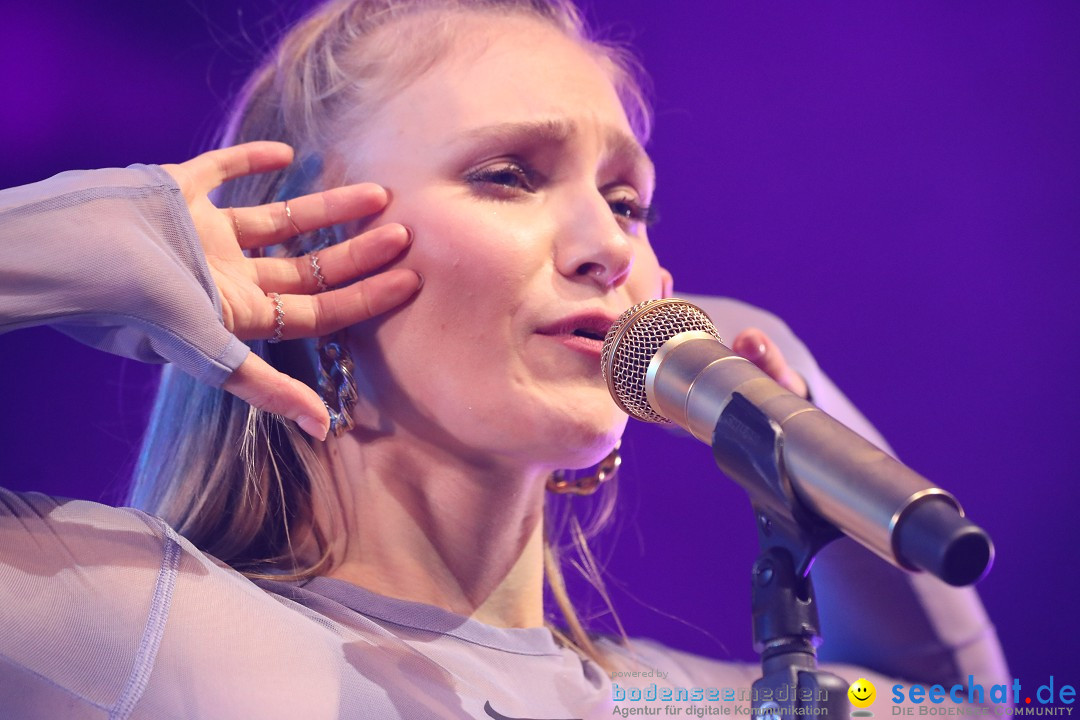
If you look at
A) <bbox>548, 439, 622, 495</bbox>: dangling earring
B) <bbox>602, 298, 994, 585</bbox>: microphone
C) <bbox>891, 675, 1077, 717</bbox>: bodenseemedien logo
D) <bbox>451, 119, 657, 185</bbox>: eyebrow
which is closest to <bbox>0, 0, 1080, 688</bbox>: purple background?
<bbox>891, 675, 1077, 717</bbox>: bodenseemedien logo

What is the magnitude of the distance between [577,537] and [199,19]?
4.46 ft

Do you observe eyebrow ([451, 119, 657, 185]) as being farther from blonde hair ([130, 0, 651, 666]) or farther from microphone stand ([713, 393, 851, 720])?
microphone stand ([713, 393, 851, 720])

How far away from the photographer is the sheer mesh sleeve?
46.5 inches

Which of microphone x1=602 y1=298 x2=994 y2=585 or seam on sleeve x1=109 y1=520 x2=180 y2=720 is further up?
microphone x1=602 y1=298 x2=994 y2=585

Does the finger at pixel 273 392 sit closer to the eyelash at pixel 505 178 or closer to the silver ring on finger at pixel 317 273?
the silver ring on finger at pixel 317 273

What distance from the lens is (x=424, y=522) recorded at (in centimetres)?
166

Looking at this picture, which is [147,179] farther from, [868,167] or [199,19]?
[868,167]

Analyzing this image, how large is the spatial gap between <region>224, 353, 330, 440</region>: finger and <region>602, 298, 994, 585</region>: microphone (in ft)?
1.24

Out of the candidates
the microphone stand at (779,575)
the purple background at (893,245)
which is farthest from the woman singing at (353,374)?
the purple background at (893,245)

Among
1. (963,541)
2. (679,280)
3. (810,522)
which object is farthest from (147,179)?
(679,280)

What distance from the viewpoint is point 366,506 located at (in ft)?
5.45

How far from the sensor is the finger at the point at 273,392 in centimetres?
129

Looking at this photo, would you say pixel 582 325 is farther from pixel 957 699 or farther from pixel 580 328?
pixel 957 699

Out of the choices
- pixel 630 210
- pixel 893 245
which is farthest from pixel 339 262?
pixel 893 245
